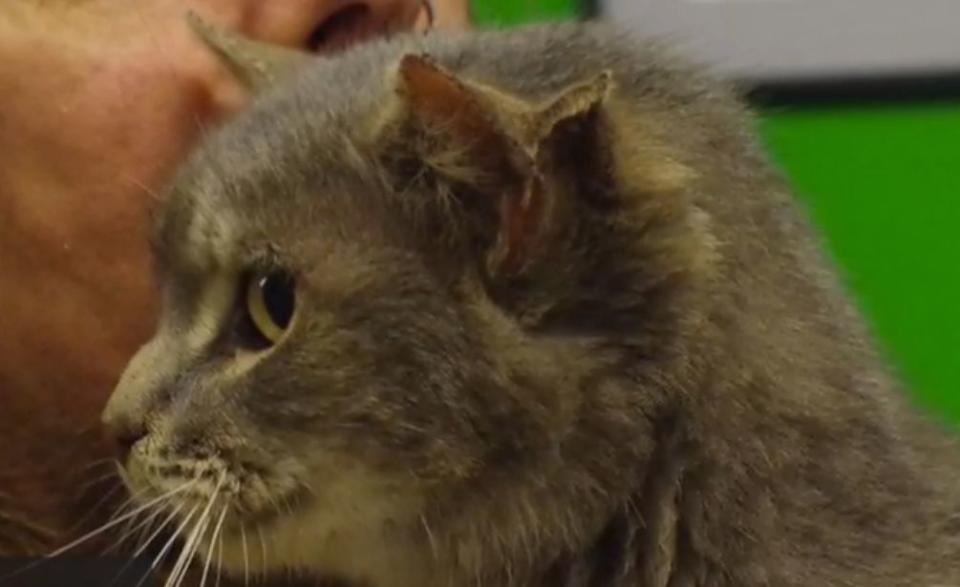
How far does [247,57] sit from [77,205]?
0.12 meters

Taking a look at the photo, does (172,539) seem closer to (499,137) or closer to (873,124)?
(499,137)

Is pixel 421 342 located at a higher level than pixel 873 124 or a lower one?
higher

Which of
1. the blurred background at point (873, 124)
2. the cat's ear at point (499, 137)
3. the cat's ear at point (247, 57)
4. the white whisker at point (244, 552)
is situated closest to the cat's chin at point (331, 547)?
the white whisker at point (244, 552)

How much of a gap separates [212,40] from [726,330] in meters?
0.31

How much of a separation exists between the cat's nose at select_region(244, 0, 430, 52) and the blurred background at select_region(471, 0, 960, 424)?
416 mm

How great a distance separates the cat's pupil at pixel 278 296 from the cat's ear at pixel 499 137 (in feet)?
0.26

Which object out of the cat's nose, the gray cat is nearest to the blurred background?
the cat's nose

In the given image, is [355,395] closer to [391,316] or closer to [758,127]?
[391,316]

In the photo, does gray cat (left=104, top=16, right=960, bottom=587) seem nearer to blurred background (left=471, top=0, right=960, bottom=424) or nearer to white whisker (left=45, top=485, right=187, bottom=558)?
white whisker (left=45, top=485, right=187, bottom=558)

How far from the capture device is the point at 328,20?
2.94 ft

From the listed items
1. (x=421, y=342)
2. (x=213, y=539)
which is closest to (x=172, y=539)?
(x=213, y=539)

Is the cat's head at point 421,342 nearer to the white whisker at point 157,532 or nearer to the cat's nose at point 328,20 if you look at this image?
the white whisker at point 157,532

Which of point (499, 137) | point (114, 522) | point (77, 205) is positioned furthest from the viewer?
point (77, 205)

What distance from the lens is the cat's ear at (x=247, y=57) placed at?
2.68 feet
